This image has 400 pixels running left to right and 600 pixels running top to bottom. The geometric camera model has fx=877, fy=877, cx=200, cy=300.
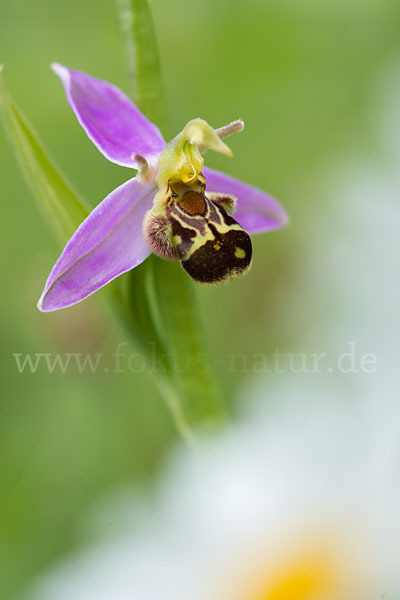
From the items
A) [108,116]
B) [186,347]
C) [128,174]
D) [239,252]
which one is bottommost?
[186,347]

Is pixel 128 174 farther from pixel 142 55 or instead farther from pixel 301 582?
pixel 301 582

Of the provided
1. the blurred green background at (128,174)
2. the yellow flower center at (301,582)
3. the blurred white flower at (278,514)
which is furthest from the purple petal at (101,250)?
the blurred green background at (128,174)

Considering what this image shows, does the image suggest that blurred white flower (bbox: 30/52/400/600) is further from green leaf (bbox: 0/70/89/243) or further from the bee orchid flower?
green leaf (bbox: 0/70/89/243)

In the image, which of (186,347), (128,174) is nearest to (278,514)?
(186,347)

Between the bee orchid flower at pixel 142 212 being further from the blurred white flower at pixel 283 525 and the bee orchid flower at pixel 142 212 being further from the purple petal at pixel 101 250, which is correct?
the blurred white flower at pixel 283 525

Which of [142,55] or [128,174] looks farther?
[128,174]

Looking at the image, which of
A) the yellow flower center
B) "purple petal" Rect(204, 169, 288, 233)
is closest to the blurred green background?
"purple petal" Rect(204, 169, 288, 233)

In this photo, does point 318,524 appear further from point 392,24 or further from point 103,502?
point 392,24
